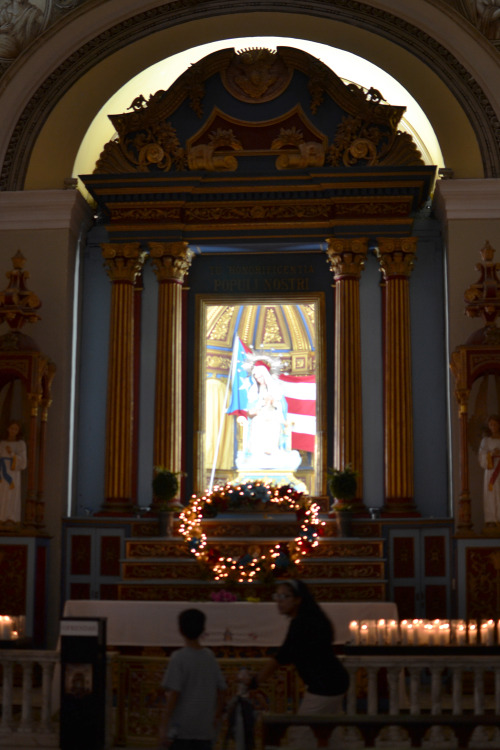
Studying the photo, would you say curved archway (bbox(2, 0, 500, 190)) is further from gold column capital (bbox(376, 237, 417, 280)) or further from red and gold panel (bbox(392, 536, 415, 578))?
red and gold panel (bbox(392, 536, 415, 578))

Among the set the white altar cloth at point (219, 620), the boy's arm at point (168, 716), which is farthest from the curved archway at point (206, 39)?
the boy's arm at point (168, 716)

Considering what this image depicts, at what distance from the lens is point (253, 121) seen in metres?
14.2

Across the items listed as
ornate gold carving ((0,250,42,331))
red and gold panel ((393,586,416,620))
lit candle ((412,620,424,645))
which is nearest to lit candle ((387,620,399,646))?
lit candle ((412,620,424,645))

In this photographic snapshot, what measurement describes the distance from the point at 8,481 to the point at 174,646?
2.92m

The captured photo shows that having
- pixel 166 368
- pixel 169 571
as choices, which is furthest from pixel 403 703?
pixel 166 368

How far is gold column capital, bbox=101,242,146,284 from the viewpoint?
45.9 ft

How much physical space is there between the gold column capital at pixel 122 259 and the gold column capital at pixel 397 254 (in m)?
3.06

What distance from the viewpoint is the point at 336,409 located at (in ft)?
44.6

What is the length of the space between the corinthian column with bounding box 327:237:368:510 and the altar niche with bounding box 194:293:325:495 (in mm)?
413

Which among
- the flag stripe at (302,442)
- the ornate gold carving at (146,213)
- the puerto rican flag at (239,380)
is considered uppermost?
the ornate gold carving at (146,213)

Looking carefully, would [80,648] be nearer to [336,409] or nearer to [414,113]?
[336,409]

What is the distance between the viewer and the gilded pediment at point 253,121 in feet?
45.8

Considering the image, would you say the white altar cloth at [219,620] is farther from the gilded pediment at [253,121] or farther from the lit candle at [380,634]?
the gilded pediment at [253,121]

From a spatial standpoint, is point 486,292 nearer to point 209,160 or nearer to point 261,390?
point 261,390
